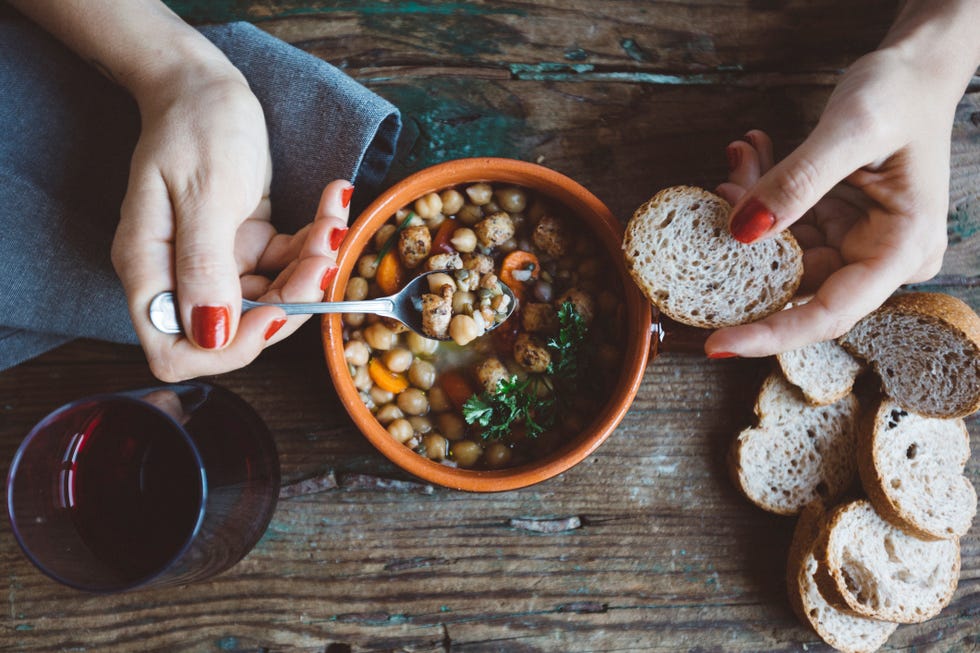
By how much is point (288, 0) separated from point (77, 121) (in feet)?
1.59

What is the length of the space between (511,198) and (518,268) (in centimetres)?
14

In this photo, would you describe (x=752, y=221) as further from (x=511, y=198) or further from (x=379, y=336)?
(x=379, y=336)

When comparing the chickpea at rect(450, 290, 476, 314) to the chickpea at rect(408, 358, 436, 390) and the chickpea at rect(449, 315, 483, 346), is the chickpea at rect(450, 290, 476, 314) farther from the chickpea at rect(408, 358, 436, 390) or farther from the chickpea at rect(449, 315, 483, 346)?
the chickpea at rect(408, 358, 436, 390)

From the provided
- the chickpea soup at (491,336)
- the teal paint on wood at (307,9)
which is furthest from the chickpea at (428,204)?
the teal paint on wood at (307,9)

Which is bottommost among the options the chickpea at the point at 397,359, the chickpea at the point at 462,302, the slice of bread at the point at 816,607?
the slice of bread at the point at 816,607

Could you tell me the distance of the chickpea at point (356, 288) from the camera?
129cm

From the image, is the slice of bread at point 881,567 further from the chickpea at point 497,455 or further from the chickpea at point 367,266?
the chickpea at point 367,266

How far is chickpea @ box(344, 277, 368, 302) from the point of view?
129 centimetres

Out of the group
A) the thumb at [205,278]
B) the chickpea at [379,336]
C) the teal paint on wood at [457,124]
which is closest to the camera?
the thumb at [205,278]

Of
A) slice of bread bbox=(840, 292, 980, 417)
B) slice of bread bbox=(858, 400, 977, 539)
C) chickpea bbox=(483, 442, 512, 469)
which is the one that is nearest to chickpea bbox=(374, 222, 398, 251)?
chickpea bbox=(483, 442, 512, 469)

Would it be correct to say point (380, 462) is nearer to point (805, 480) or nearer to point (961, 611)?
point (805, 480)

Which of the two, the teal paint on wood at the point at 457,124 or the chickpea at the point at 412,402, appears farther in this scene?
the teal paint on wood at the point at 457,124

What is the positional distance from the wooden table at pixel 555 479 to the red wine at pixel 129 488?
332 millimetres

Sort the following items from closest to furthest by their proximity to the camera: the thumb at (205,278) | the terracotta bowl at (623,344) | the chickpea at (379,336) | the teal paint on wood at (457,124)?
the thumb at (205,278) → the terracotta bowl at (623,344) → the chickpea at (379,336) → the teal paint on wood at (457,124)
